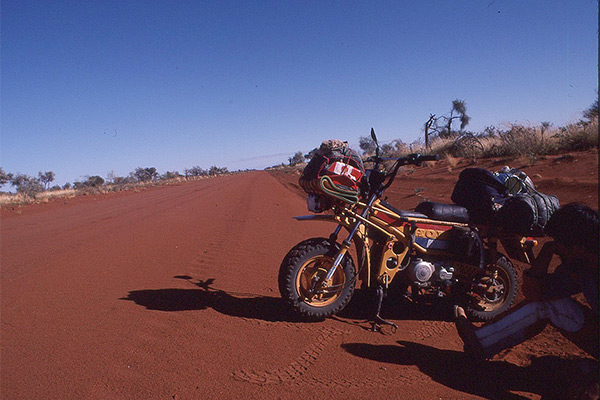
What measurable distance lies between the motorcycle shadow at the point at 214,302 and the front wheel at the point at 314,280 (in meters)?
0.28

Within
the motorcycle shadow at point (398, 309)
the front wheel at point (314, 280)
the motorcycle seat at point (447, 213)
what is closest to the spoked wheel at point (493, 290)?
the motorcycle shadow at point (398, 309)

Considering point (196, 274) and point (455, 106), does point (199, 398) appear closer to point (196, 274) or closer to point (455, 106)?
point (196, 274)

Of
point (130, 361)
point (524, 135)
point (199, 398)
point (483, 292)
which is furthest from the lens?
point (524, 135)

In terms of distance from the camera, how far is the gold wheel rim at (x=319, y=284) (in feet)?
11.6

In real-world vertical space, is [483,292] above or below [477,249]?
below

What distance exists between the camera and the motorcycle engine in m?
3.57

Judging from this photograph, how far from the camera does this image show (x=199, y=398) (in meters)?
2.45

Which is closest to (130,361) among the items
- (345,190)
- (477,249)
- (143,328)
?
(143,328)

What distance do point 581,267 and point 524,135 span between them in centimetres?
1652

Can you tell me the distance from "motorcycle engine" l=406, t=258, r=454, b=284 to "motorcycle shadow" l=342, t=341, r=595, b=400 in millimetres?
621

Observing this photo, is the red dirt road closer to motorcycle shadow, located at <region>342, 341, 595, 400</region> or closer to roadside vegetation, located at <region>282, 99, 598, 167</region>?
motorcycle shadow, located at <region>342, 341, 595, 400</region>

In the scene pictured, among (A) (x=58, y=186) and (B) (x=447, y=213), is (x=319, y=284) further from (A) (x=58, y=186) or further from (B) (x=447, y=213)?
(A) (x=58, y=186)

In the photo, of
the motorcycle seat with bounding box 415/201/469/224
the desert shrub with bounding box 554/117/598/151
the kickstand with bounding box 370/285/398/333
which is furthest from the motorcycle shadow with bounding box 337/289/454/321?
the desert shrub with bounding box 554/117/598/151

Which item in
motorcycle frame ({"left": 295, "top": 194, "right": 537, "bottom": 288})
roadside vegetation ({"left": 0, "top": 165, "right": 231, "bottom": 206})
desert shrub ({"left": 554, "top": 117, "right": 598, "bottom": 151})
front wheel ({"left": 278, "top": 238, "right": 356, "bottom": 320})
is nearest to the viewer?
front wheel ({"left": 278, "top": 238, "right": 356, "bottom": 320})
